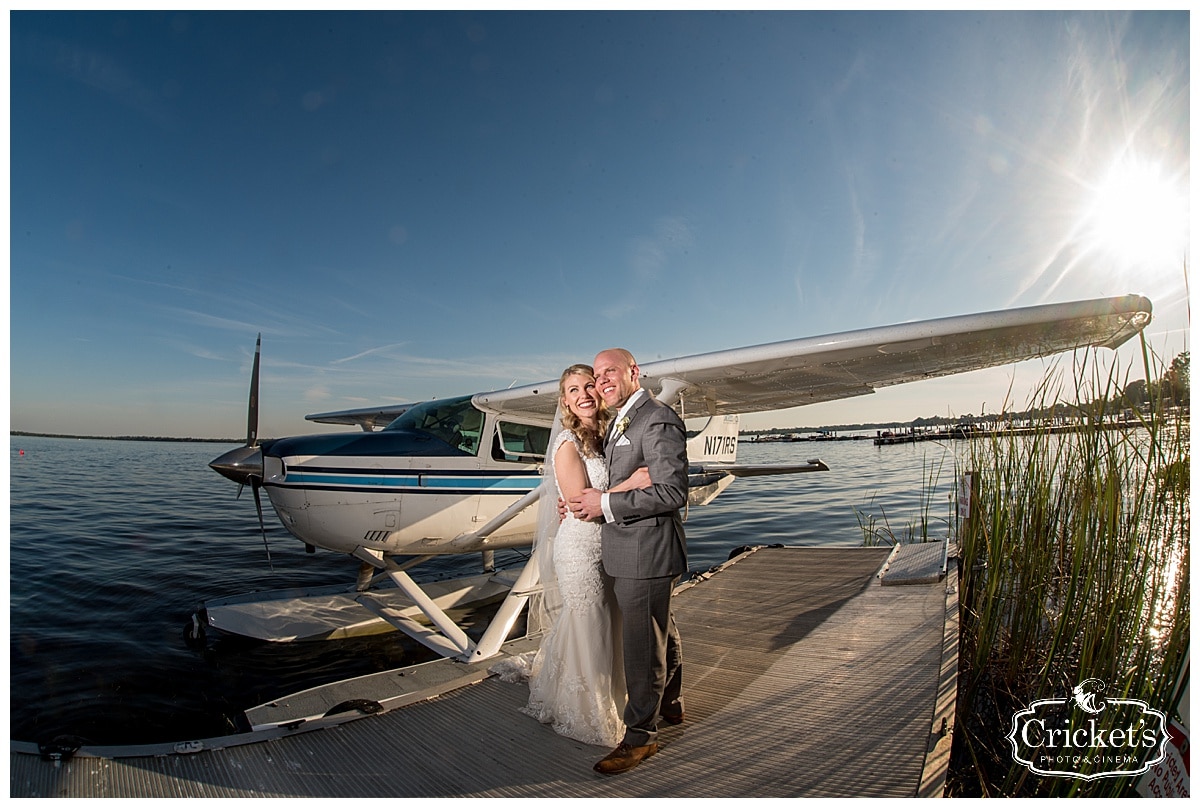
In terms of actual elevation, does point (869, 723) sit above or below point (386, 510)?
below

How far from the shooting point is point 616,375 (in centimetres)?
265

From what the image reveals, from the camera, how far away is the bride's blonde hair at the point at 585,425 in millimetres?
2756

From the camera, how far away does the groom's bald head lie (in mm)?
2656

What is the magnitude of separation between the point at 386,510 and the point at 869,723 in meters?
3.85

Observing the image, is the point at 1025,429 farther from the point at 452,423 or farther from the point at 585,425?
the point at 452,423

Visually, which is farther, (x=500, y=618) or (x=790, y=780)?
(x=500, y=618)

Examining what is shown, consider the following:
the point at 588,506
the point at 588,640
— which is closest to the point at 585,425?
the point at 588,506

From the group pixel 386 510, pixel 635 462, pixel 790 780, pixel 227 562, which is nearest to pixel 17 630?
pixel 227 562

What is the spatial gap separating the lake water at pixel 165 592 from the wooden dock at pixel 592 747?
2.33 feet

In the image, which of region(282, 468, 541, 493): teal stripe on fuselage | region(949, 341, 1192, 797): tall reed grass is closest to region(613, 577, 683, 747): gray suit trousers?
region(949, 341, 1192, 797): tall reed grass

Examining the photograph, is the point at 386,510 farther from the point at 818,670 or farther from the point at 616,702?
the point at 818,670

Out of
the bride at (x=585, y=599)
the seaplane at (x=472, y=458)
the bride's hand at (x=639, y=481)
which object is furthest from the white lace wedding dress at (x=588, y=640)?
the seaplane at (x=472, y=458)

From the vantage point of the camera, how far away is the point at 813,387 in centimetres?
554

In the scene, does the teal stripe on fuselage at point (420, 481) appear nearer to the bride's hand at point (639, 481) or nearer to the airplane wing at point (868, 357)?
the airplane wing at point (868, 357)
